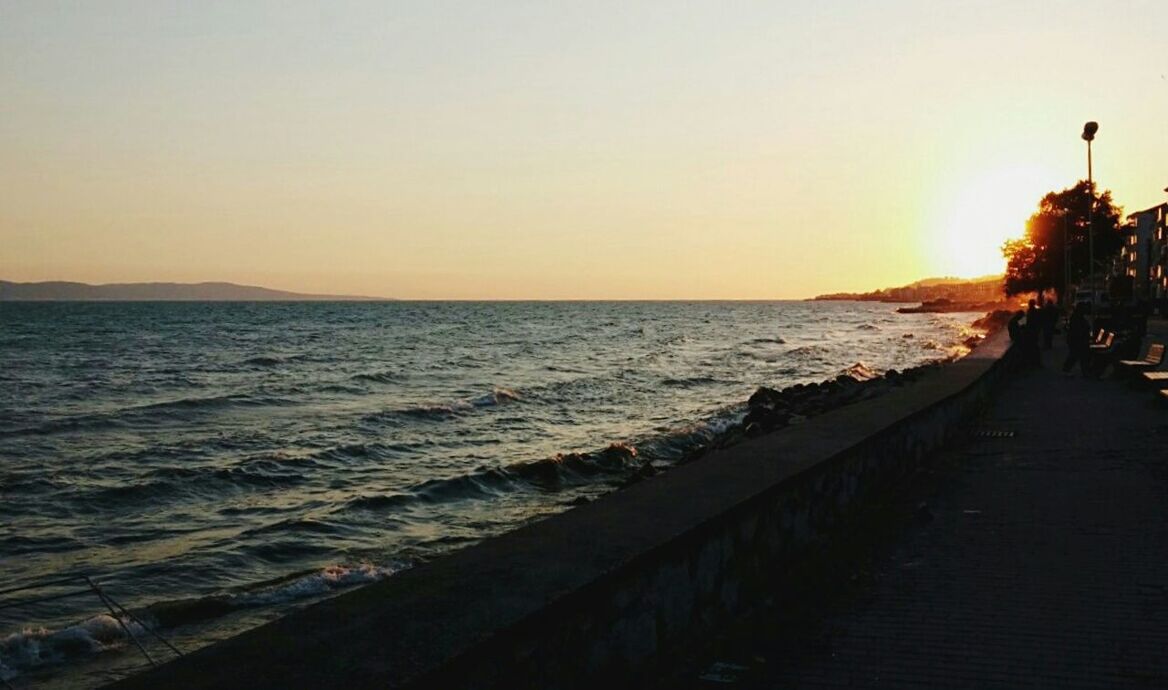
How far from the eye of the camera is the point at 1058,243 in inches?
3164

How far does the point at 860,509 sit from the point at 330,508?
715cm

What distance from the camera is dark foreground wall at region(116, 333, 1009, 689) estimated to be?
2852 mm

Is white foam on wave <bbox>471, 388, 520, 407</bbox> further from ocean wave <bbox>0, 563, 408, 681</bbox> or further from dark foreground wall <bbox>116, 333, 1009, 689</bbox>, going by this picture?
dark foreground wall <bbox>116, 333, 1009, 689</bbox>

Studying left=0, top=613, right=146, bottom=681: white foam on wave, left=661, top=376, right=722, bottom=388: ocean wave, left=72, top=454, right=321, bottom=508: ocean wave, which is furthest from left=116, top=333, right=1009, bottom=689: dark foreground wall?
left=661, top=376, right=722, bottom=388: ocean wave

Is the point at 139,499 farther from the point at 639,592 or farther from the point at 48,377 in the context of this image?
the point at 48,377

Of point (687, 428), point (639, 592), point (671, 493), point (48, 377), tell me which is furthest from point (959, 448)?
point (48, 377)

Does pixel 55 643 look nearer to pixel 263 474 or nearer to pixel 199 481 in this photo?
pixel 199 481

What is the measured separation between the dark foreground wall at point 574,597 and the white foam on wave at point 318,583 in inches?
145

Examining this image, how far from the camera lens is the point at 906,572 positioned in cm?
585

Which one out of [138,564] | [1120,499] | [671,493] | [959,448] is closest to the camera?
[671,493]

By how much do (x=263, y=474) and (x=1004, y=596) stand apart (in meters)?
11.3

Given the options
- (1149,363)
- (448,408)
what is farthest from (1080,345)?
(448,408)

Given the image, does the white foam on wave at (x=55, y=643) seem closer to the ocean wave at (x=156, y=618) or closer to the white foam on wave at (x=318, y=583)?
the ocean wave at (x=156, y=618)

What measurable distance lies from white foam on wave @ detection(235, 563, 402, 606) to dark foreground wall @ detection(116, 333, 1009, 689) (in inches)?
145
